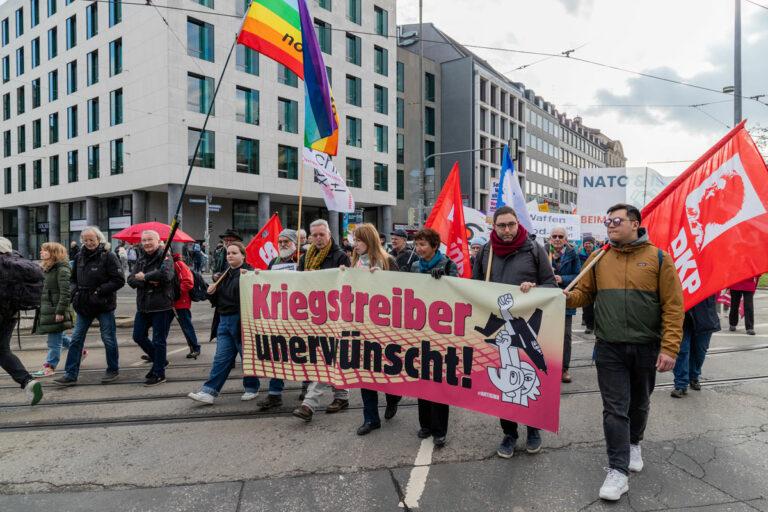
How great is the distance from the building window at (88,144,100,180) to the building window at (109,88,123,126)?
9.04 feet

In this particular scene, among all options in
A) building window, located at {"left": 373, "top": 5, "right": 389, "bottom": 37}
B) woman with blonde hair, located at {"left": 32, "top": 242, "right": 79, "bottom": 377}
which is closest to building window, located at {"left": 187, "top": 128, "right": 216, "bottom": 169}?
building window, located at {"left": 373, "top": 5, "right": 389, "bottom": 37}

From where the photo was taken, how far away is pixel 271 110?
31.0 m

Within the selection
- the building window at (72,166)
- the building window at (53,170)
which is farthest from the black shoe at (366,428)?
the building window at (53,170)

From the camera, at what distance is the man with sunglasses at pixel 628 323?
10.7 ft

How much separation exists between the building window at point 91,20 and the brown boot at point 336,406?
3404 cm

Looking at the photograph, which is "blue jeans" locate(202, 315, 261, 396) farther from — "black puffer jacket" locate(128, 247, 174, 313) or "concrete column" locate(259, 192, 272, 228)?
"concrete column" locate(259, 192, 272, 228)

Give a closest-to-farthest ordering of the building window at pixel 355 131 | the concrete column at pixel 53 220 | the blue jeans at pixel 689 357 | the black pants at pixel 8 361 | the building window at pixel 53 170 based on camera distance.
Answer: the black pants at pixel 8 361, the blue jeans at pixel 689 357, the building window at pixel 53 170, the building window at pixel 355 131, the concrete column at pixel 53 220

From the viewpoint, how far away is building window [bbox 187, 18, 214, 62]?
27.2m

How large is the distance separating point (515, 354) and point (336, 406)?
1.95m

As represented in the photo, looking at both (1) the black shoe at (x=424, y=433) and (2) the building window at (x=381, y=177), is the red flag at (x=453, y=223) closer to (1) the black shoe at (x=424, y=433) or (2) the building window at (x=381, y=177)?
(1) the black shoe at (x=424, y=433)

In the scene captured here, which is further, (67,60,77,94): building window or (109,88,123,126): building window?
(67,60,77,94): building window

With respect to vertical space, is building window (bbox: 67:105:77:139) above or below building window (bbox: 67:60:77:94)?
below

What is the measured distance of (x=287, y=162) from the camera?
31.9 m

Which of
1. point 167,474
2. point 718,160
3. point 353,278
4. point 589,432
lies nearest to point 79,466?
point 167,474
